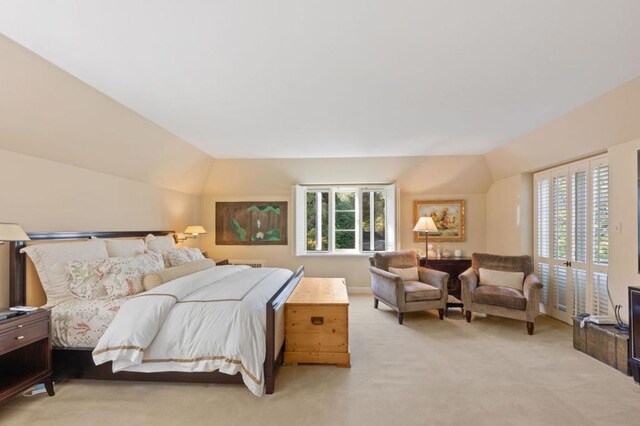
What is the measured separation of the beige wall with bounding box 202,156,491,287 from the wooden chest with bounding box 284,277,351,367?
3.12 m

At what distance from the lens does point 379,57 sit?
2229 millimetres

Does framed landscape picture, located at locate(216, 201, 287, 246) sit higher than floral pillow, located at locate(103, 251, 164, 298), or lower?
higher

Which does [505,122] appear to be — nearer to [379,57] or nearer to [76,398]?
[379,57]

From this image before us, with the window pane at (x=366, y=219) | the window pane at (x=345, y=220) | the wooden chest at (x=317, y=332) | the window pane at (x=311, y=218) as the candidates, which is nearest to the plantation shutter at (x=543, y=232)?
the window pane at (x=366, y=219)

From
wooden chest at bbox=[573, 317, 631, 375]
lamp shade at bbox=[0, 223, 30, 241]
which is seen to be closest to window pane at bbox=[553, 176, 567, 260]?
wooden chest at bbox=[573, 317, 631, 375]

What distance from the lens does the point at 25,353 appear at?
2.48m

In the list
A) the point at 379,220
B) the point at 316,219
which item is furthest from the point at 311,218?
the point at 379,220

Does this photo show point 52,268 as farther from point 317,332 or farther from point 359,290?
point 359,290

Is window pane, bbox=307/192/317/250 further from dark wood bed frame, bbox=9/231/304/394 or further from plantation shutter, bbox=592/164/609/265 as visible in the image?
plantation shutter, bbox=592/164/609/265

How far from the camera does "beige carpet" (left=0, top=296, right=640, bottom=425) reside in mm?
2203

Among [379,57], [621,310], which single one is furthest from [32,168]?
[621,310]

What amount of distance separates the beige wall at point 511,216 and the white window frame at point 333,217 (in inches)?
71.7

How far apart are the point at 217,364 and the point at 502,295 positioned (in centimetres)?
352

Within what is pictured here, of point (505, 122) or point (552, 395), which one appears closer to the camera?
point (552, 395)
